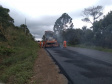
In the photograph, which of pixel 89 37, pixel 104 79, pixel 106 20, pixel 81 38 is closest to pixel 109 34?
pixel 106 20

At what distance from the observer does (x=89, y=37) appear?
93.9 ft

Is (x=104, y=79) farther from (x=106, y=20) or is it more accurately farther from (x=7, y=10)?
(x=7, y=10)

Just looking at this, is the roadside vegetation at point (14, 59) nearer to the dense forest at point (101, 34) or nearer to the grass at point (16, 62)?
the grass at point (16, 62)

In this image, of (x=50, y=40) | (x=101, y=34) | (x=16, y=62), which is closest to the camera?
(x=16, y=62)

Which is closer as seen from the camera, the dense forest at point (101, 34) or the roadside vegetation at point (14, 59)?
the roadside vegetation at point (14, 59)

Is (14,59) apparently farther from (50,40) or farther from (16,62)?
(50,40)

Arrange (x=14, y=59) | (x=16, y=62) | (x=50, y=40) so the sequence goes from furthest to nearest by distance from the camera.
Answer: (x=50, y=40) → (x=14, y=59) → (x=16, y=62)

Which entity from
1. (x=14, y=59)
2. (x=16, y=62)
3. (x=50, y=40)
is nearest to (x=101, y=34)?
(x=50, y=40)

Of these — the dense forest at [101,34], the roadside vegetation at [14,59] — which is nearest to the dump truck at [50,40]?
the roadside vegetation at [14,59]

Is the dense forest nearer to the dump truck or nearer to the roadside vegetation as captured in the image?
the dump truck

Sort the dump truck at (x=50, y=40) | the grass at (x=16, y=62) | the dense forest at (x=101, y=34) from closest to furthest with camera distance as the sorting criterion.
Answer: the grass at (x=16, y=62) → the dense forest at (x=101, y=34) → the dump truck at (x=50, y=40)

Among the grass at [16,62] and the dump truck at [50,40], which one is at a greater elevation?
the dump truck at [50,40]

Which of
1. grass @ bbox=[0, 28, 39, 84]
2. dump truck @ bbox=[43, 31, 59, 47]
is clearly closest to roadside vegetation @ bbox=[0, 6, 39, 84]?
grass @ bbox=[0, 28, 39, 84]

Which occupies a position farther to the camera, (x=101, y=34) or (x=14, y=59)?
(x=101, y=34)
